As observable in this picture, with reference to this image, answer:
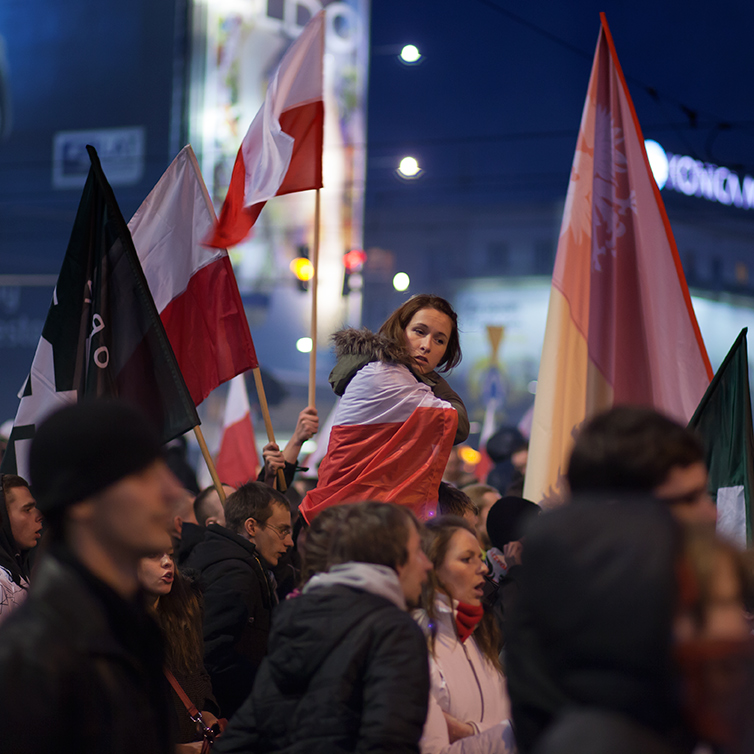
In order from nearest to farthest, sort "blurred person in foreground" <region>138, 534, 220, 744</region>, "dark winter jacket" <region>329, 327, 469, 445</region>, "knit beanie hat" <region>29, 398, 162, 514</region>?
"knit beanie hat" <region>29, 398, 162, 514</region>
"blurred person in foreground" <region>138, 534, 220, 744</region>
"dark winter jacket" <region>329, 327, 469, 445</region>

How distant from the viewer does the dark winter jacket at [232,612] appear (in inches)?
159

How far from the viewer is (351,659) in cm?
244

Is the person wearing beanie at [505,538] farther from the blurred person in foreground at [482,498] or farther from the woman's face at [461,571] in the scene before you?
the blurred person in foreground at [482,498]

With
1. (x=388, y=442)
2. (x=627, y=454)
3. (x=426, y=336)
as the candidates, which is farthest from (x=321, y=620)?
(x=426, y=336)

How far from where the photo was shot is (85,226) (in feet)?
15.0

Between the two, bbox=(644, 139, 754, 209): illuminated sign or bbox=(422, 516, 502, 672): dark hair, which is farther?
bbox=(644, 139, 754, 209): illuminated sign

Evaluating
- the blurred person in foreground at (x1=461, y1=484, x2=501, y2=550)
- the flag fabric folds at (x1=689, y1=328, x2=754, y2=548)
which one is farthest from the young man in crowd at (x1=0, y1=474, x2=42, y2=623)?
the flag fabric folds at (x1=689, y1=328, x2=754, y2=548)

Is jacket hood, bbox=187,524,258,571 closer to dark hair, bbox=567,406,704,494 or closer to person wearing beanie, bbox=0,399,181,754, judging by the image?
person wearing beanie, bbox=0,399,181,754

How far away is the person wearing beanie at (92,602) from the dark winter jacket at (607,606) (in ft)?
2.38

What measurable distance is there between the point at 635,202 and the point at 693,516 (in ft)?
10.9

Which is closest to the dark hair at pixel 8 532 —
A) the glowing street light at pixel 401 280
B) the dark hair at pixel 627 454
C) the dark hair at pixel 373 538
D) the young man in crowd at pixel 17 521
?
the young man in crowd at pixel 17 521

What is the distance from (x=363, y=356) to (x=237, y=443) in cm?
534

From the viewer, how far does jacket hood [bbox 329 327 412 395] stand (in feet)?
13.5

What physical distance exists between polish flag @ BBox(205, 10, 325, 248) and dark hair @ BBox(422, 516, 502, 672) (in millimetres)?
2030
